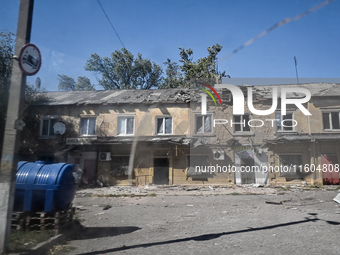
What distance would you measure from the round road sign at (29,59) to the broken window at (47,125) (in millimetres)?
5565

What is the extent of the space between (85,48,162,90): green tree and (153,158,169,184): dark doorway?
209 inches

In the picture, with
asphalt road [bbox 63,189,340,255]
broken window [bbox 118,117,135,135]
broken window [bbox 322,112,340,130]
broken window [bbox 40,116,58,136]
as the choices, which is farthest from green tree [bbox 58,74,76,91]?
broken window [bbox 322,112,340,130]

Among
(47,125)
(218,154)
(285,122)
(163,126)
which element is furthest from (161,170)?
(285,122)

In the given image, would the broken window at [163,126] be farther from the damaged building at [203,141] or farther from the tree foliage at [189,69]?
the tree foliage at [189,69]

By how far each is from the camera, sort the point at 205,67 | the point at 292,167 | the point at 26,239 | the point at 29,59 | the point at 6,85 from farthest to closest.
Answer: the point at 205,67, the point at 292,167, the point at 6,85, the point at 26,239, the point at 29,59

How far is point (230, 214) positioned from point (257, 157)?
6931mm

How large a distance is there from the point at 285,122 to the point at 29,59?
1274 centimetres

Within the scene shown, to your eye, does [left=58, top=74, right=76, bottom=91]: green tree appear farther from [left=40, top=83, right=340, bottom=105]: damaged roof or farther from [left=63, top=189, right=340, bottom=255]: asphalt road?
[left=63, top=189, right=340, bottom=255]: asphalt road

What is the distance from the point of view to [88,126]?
38.2 feet

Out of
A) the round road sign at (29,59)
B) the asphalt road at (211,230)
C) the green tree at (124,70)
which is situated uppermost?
the green tree at (124,70)

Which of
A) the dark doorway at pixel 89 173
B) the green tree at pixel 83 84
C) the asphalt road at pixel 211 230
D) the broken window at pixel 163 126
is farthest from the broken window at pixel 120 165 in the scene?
the asphalt road at pixel 211 230

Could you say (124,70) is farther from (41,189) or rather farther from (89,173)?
(41,189)

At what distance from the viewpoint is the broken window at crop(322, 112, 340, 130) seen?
1330 cm

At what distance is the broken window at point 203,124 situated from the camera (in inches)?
545
